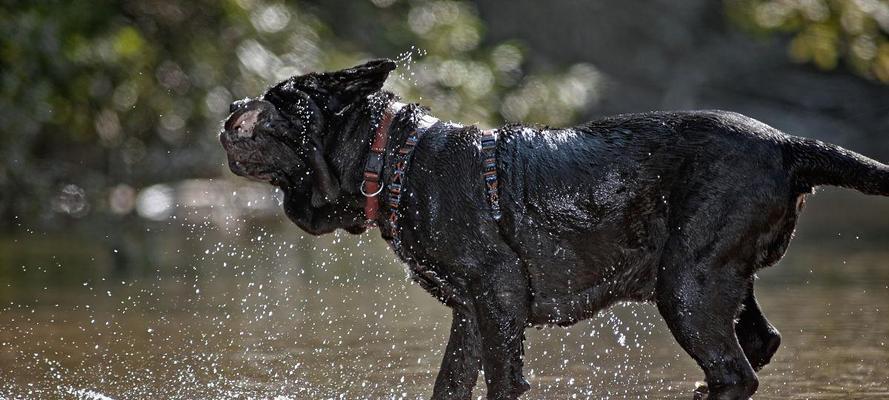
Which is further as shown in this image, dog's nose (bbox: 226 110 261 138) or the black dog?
dog's nose (bbox: 226 110 261 138)

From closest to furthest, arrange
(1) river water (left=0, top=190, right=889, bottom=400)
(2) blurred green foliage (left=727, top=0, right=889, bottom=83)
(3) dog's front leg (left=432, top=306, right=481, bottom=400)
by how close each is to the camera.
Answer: (3) dog's front leg (left=432, top=306, right=481, bottom=400)
(1) river water (left=0, top=190, right=889, bottom=400)
(2) blurred green foliage (left=727, top=0, right=889, bottom=83)

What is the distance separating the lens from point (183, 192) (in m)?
15.4

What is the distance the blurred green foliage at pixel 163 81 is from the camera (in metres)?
13.6

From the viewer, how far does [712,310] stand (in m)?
4.76

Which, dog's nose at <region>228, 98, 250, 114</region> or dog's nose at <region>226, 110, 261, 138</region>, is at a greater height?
dog's nose at <region>228, 98, 250, 114</region>

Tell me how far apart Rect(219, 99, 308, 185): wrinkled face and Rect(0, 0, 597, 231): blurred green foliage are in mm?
7478

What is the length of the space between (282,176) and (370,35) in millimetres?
13286

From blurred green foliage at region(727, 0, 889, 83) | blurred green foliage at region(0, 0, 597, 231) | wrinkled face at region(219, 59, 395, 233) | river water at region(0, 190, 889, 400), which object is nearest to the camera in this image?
wrinkled face at region(219, 59, 395, 233)

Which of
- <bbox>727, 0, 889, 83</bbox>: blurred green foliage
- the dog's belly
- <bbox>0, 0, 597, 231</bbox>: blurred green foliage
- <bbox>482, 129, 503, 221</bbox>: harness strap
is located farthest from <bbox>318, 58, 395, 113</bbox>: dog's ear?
<bbox>0, 0, 597, 231</bbox>: blurred green foliage

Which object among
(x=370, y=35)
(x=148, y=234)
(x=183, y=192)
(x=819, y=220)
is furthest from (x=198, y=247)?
(x=370, y=35)

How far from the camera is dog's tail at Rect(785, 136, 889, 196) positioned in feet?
15.9

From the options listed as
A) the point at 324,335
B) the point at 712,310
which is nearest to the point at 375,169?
the point at 712,310

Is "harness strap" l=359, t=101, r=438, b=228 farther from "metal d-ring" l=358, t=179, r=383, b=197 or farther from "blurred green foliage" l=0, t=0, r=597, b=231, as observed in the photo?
"blurred green foliage" l=0, t=0, r=597, b=231

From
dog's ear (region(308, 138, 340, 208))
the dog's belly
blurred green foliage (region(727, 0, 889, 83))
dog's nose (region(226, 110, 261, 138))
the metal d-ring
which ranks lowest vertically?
the dog's belly
